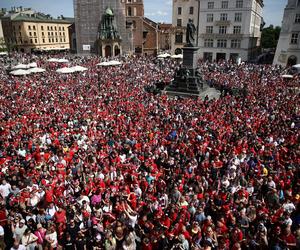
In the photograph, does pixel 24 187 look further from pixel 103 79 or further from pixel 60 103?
pixel 103 79

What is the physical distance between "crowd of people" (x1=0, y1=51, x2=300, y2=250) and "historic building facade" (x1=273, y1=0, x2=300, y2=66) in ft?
84.5

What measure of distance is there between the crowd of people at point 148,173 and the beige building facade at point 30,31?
71014 mm

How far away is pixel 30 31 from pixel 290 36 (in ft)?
239

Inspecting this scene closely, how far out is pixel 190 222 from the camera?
8.20 meters

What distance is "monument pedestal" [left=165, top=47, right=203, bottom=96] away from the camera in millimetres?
25328

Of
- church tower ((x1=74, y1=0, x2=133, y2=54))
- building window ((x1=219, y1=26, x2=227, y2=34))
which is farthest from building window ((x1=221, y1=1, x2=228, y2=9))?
church tower ((x1=74, y1=0, x2=133, y2=54))

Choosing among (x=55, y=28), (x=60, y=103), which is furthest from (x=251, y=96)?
(x=55, y=28)

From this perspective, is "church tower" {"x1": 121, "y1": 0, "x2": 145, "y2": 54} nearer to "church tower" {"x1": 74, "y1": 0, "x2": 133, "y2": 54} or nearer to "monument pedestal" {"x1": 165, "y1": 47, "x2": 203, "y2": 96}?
"church tower" {"x1": 74, "y1": 0, "x2": 133, "y2": 54}

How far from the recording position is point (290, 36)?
1684 inches

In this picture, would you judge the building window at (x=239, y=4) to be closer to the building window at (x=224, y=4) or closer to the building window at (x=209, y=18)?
the building window at (x=224, y=4)

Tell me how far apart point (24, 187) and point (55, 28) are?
92.6 metres

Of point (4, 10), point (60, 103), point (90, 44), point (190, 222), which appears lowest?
point (190, 222)

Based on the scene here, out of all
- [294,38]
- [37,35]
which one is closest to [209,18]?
[294,38]

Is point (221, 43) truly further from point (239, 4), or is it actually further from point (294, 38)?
point (294, 38)
